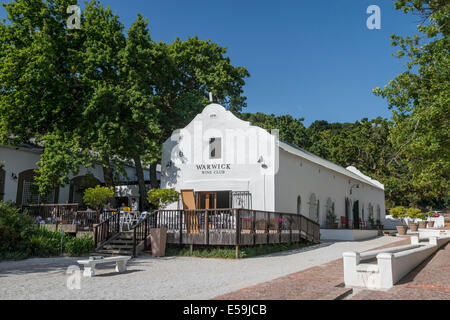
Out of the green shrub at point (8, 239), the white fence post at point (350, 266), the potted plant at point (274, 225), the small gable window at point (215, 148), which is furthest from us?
the small gable window at point (215, 148)

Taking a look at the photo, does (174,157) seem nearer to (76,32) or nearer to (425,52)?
(76,32)

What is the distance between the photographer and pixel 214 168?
21.2 metres

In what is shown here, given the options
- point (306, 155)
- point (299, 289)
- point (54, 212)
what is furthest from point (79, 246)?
point (306, 155)

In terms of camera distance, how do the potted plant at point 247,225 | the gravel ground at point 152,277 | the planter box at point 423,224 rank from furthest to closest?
the planter box at point 423,224
the potted plant at point 247,225
the gravel ground at point 152,277

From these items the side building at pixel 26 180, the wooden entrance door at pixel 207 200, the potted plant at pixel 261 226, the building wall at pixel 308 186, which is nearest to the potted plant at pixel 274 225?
the potted plant at pixel 261 226

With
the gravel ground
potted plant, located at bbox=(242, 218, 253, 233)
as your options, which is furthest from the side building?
the gravel ground

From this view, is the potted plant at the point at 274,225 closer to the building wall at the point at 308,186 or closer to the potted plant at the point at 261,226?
the potted plant at the point at 261,226

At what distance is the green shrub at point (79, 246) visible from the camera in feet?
48.1

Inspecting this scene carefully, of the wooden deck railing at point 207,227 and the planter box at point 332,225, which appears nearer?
the wooden deck railing at point 207,227

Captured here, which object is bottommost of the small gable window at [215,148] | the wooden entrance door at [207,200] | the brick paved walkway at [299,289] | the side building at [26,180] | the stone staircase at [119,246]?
the brick paved walkway at [299,289]

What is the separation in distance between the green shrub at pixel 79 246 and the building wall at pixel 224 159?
6.58m

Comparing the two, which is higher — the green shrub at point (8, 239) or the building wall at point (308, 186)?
the building wall at point (308, 186)

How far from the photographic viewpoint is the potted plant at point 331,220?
87.9ft
